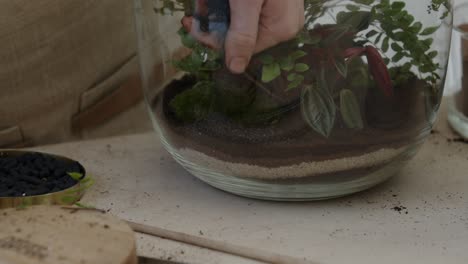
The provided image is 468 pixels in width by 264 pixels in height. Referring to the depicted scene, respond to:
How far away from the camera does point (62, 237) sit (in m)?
0.79

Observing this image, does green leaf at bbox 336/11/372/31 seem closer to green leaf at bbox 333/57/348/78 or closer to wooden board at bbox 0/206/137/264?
green leaf at bbox 333/57/348/78

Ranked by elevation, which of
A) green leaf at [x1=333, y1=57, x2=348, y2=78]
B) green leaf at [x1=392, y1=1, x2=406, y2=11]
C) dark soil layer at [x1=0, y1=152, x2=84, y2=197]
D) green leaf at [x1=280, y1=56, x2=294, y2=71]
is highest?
green leaf at [x1=392, y1=1, x2=406, y2=11]

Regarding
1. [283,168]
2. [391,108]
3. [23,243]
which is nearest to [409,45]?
[391,108]

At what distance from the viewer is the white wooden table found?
858 mm

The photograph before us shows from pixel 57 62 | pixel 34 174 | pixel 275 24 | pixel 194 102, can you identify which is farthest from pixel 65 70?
pixel 275 24

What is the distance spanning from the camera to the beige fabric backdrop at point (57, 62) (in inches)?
43.7

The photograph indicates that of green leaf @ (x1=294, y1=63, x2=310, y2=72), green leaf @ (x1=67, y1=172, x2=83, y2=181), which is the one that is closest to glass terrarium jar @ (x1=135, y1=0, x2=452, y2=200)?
green leaf @ (x1=294, y1=63, x2=310, y2=72)

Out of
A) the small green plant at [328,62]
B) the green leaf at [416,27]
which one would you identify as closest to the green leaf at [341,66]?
the small green plant at [328,62]

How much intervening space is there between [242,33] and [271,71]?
0.16 feet

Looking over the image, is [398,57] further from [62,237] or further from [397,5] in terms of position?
[62,237]

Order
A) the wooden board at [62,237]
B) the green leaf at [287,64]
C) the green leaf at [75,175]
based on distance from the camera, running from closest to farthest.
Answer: the wooden board at [62,237], the green leaf at [287,64], the green leaf at [75,175]

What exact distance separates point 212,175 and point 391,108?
215 mm

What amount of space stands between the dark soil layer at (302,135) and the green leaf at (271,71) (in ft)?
0.14

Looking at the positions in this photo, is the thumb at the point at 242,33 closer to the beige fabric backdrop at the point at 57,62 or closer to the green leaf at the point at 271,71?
the green leaf at the point at 271,71
